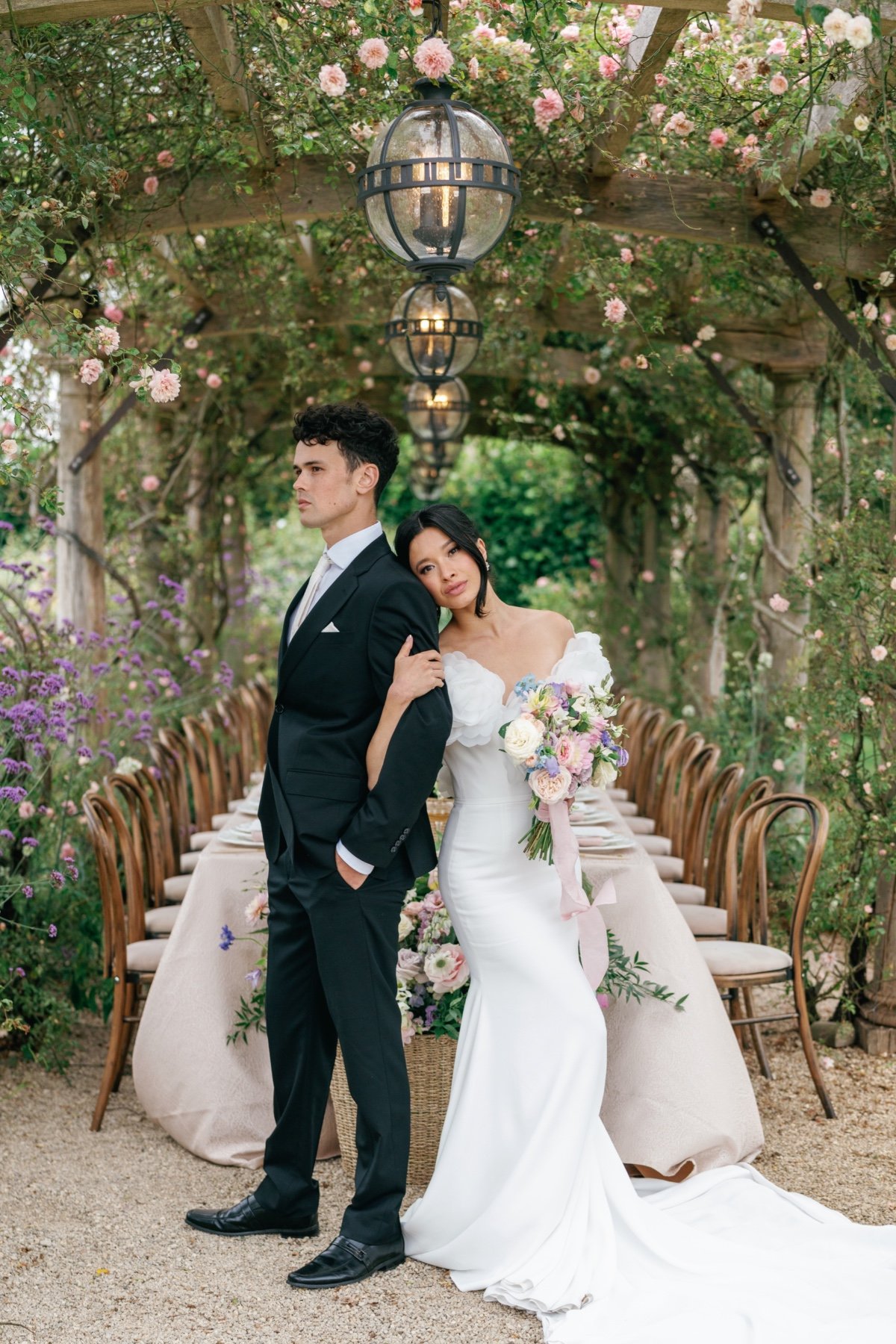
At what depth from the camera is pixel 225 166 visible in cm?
423

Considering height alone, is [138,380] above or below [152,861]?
above

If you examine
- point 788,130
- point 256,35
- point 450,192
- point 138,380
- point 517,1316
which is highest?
point 256,35

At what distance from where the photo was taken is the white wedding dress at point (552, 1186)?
262cm

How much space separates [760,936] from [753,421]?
299 centimetres

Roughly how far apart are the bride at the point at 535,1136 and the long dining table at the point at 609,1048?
0.23 metres

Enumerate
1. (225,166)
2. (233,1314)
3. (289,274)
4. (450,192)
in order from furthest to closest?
(289,274) → (225,166) → (450,192) → (233,1314)

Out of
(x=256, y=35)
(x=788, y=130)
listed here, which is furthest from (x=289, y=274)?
(x=788, y=130)

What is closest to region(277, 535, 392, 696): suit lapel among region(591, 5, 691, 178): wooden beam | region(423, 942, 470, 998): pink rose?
region(423, 942, 470, 998): pink rose

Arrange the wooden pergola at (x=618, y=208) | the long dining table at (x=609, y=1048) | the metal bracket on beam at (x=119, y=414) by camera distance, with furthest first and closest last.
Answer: the metal bracket on beam at (x=119, y=414), the wooden pergola at (x=618, y=208), the long dining table at (x=609, y=1048)

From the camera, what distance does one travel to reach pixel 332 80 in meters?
3.39

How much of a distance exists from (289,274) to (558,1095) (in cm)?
454

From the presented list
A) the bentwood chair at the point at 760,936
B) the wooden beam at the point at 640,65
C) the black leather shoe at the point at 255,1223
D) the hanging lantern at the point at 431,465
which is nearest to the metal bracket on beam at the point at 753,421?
the wooden beam at the point at 640,65

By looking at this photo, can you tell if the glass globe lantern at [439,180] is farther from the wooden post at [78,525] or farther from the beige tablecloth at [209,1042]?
the wooden post at [78,525]

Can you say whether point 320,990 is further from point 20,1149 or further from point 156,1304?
point 20,1149
